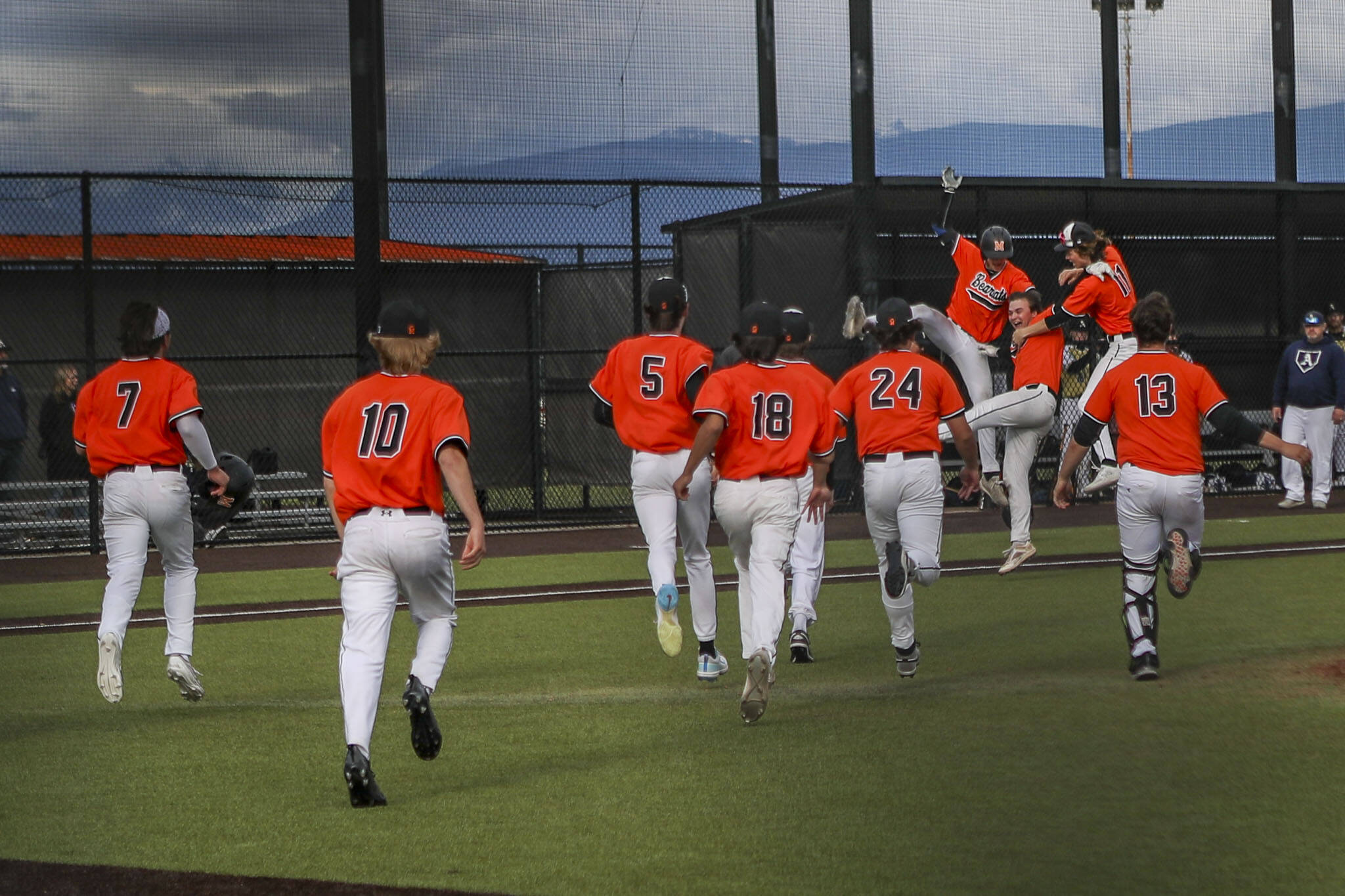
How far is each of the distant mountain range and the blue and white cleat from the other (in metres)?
10.0

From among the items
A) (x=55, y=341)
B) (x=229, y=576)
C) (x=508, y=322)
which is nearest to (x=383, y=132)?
(x=508, y=322)

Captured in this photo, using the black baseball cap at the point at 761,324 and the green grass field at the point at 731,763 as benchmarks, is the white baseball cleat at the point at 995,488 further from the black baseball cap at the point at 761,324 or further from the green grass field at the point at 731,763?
the black baseball cap at the point at 761,324

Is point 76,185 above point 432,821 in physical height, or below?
above

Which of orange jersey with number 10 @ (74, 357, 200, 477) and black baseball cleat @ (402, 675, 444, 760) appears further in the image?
orange jersey with number 10 @ (74, 357, 200, 477)

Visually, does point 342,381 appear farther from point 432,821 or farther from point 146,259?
point 432,821

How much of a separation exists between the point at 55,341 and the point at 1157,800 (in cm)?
1517

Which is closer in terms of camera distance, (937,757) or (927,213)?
(937,757)

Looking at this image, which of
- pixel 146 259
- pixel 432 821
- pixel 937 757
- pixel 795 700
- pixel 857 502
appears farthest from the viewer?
pixel 857 502

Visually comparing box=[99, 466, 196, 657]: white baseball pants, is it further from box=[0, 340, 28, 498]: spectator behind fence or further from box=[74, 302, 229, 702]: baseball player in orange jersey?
box=[0, 340, 28, 498]: spectator behind fence

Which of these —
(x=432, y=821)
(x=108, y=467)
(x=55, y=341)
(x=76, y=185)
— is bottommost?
(x=432, y=821)

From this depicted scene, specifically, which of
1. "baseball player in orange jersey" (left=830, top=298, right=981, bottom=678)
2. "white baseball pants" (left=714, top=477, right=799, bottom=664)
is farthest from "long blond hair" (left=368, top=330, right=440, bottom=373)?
"baseball player in orange jersey" (left=830, top=298, right=981, bottom=678)

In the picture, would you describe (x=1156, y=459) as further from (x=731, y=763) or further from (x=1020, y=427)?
(x=1020, y=427)

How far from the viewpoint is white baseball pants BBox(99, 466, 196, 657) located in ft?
26.6

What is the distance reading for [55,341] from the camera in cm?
1788
